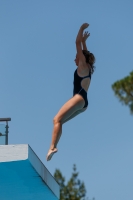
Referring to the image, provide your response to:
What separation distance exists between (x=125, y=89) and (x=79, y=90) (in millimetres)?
18719

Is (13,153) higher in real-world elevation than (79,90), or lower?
lower

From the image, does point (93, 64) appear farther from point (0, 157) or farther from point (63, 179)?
point (63, 179)

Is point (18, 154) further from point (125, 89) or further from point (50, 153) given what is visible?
point (125, 89)

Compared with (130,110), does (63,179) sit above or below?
below

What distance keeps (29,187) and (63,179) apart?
3048cm

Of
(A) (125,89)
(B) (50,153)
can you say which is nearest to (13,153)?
(B) (50,153)

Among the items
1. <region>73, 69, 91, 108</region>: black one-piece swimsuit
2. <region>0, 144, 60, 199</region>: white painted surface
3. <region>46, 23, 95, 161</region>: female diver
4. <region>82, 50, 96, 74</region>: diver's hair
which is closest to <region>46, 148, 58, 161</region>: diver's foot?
<region>46, 23, 95, 161</region>: female diver

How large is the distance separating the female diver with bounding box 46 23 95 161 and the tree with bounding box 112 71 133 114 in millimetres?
17854

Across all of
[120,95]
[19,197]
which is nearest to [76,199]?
[120,95]

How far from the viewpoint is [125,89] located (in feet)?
87.1

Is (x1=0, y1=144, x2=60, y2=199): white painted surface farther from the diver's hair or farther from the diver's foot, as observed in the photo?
the diver's hair

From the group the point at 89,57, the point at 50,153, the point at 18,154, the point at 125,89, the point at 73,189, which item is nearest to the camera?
the point at 50,153

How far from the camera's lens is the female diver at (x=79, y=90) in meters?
7.64

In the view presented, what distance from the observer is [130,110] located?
26094mm
